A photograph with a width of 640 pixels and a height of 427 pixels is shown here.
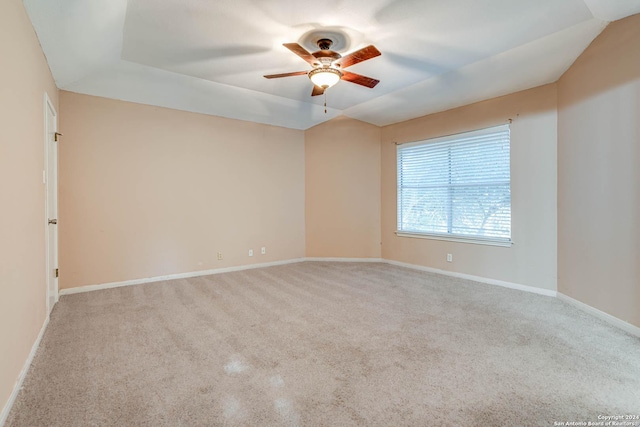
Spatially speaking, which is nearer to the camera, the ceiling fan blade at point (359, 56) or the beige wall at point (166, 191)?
the ceiling fan blade at point (359, 56)

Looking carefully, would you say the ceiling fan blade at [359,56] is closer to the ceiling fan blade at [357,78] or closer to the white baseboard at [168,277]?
the ceiling fan blade at [357,78]

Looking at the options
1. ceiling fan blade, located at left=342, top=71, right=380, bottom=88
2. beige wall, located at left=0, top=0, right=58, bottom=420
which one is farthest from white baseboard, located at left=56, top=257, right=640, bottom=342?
ceiling fan blade, located at left=342, top=71, right=380, bottom=88

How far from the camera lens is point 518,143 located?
3932mm

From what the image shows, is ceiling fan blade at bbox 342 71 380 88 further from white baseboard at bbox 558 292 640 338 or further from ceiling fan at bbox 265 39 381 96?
white baseboard at bbox 558 292 640 338

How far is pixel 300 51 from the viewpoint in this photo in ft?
8.68

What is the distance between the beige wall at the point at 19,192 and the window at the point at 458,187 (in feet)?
15.6

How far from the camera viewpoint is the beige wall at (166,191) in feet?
12.6

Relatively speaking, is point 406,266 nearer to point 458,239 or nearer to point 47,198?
point 458,239

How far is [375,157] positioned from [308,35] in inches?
123

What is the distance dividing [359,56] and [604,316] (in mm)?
3353

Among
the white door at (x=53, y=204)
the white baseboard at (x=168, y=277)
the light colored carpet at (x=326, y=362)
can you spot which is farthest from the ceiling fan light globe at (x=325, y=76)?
the white baseboard at (x=168, y=277)

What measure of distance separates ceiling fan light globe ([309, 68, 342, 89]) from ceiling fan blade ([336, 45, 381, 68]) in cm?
10

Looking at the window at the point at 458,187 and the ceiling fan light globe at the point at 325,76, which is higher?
the ceiling fan light globe at the point at 325,76

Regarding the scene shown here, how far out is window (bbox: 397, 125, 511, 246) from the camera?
163 inches
